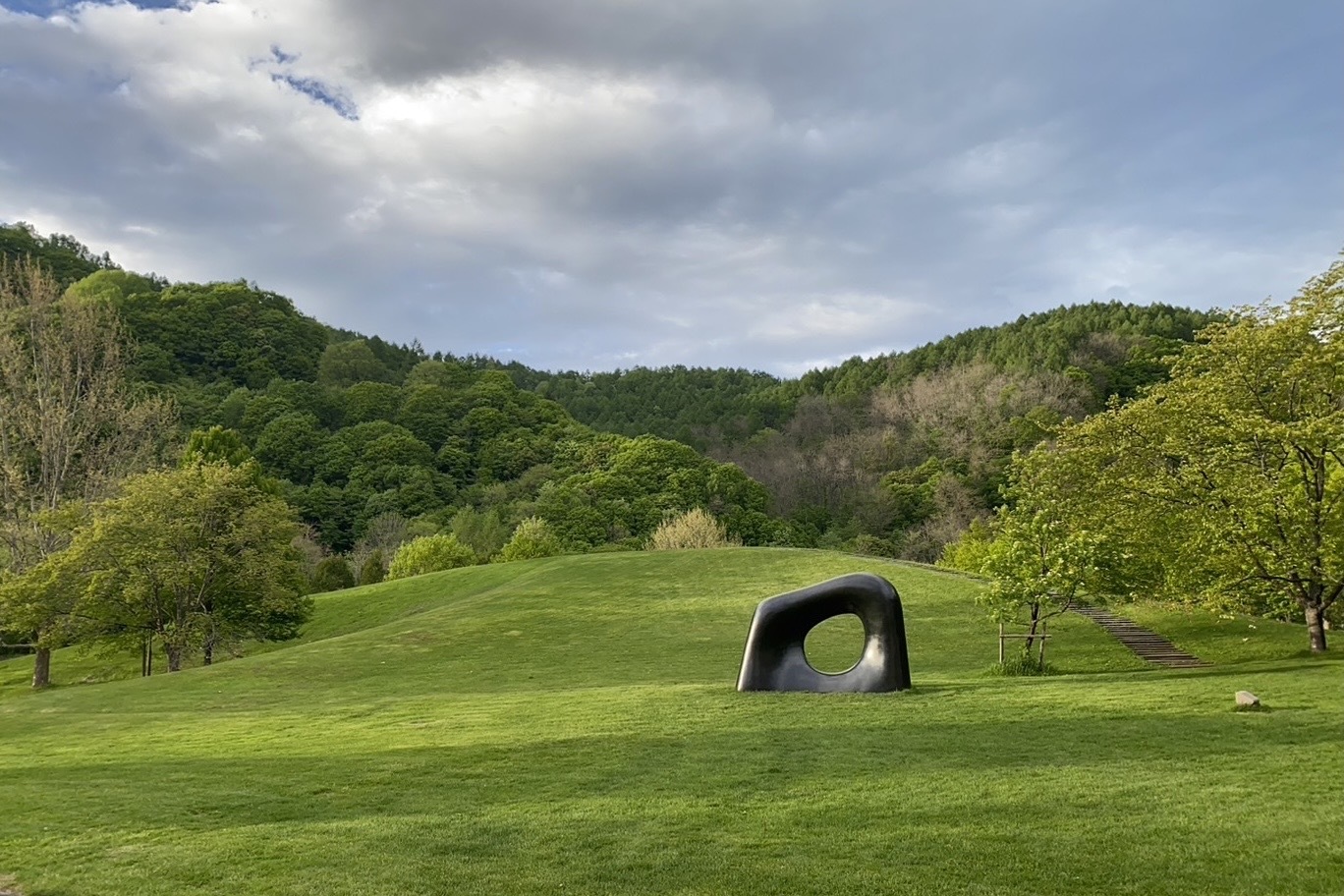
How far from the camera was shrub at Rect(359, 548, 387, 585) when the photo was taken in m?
61.8

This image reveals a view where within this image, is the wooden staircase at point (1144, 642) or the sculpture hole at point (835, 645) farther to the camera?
the sculpture hole at point (835, 645)

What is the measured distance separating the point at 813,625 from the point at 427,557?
140 ft

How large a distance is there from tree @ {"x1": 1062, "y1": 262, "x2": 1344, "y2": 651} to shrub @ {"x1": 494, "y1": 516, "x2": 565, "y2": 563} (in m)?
39.4

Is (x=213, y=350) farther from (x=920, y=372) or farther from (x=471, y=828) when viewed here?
(x=471, y=828)

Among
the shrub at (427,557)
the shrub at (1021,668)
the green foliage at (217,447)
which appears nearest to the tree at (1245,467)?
the shrub at (1021,668)

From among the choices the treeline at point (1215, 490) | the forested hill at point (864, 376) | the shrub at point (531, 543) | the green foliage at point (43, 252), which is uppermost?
the green foliage at point (43, 252)

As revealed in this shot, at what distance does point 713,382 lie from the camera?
12225 cm

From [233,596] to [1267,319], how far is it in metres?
38.7

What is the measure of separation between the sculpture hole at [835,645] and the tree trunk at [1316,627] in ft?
42.7

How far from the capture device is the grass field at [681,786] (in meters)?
8.23

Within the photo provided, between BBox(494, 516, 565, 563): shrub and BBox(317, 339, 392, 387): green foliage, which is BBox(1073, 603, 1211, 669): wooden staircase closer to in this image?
BBox(494, 516, 565, 563): shrub

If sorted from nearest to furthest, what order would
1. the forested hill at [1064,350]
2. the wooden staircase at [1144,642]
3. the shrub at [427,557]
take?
the wooden staircase at [1144,642] < the shrub at [427,557] < the forested hill at [1064,350]

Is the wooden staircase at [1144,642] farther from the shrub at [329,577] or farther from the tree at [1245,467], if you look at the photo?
the shrub at [329,577]

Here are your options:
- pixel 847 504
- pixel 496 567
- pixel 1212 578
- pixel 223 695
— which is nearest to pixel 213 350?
pixel 496 567
